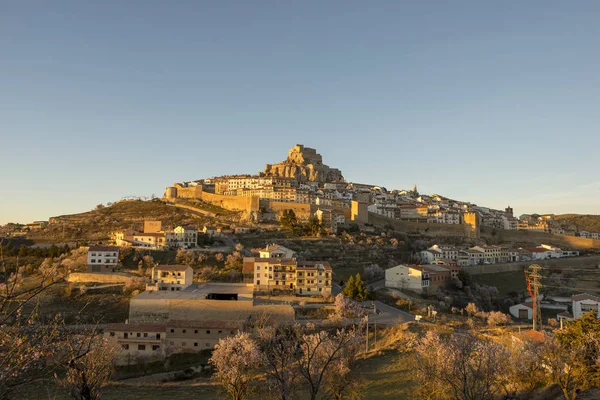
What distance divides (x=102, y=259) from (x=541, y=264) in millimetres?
55354

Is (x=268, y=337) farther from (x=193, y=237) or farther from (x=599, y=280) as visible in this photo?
(x=599, y=280)

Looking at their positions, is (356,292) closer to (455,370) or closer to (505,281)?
(455,370)

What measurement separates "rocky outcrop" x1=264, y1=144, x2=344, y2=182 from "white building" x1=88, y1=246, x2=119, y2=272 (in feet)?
211

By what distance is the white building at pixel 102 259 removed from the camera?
142 feet

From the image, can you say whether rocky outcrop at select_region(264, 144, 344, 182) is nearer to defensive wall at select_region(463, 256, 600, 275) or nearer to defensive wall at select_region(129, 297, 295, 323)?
defensive wall at select_region(463, 256, 600, 275)

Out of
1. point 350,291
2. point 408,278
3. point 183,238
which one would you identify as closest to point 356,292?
point 350,291

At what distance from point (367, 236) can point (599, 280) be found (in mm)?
28768

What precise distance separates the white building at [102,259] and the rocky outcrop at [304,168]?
6423 centimetres

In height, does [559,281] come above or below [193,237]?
below

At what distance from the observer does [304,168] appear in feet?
371

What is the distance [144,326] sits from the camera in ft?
97.7

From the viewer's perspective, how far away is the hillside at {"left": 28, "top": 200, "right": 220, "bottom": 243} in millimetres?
63719

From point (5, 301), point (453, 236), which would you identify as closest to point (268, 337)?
point (5, 301)

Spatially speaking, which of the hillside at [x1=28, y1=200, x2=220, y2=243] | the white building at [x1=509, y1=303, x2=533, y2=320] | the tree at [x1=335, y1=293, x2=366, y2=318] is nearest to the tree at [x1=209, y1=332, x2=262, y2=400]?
the tree at [x1=335, y1=293, x2=366, y2=318]
